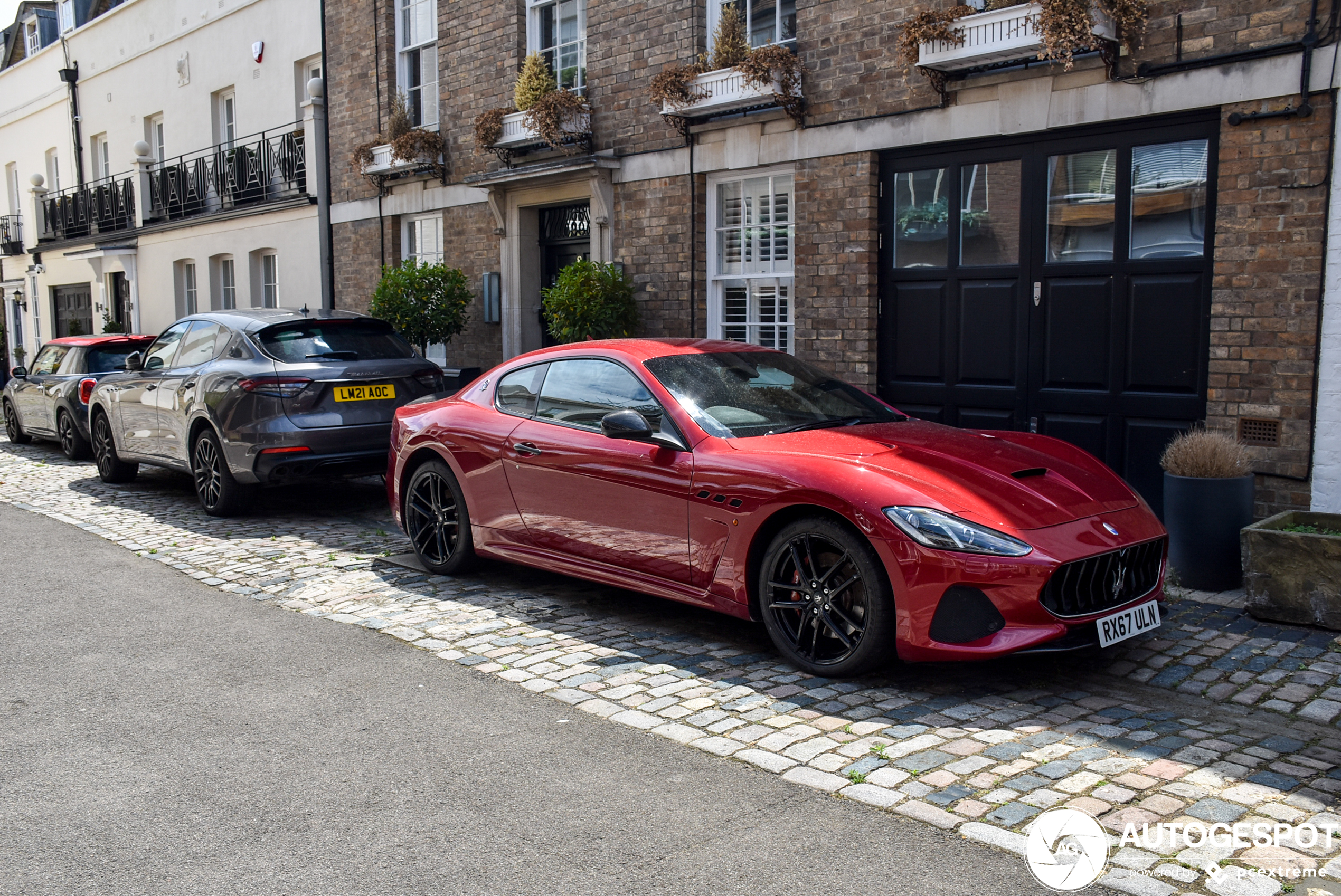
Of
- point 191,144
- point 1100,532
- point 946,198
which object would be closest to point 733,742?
point 1100,532

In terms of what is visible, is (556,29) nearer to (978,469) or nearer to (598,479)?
(598,479)

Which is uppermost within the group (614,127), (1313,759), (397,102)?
(397,102)

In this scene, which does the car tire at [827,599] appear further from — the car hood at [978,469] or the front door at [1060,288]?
the front door at [1060,288]

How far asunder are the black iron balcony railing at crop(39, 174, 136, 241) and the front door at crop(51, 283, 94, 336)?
1333 millimetres

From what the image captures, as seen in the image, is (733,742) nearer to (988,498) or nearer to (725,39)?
(988,498)

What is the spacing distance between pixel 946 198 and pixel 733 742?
21.5ft

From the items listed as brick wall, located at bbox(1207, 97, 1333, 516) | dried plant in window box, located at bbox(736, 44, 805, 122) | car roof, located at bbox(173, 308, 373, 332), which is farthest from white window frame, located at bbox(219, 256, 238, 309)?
brick wall, located at bbox(1207, 97, 1333, 516)

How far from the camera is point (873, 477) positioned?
16.3 feet

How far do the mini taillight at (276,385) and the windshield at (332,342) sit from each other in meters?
0.23

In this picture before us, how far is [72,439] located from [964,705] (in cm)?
1315

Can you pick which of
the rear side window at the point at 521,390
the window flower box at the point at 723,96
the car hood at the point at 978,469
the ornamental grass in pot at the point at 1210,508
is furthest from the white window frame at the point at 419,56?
the ornamental grass in pot at the point at 1210,508

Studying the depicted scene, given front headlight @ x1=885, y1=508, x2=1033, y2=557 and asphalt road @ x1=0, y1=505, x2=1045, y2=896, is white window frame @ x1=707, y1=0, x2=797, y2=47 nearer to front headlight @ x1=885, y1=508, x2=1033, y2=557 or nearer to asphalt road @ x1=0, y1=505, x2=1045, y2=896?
front headlight @ x1=885, y1=508, x2=1033, y2=557

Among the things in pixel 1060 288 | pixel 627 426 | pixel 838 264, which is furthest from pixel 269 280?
pixel 627 426

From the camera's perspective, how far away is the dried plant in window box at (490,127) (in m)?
13.5
